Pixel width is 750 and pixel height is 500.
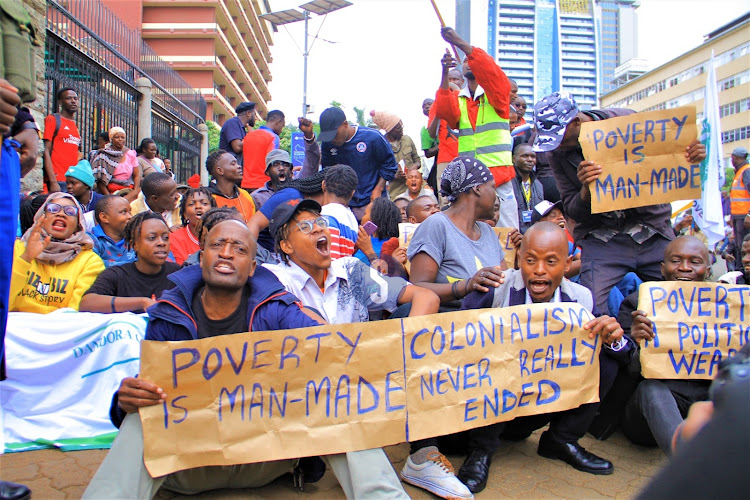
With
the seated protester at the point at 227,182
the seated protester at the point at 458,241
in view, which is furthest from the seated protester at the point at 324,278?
the seated protester at the point at 227,182

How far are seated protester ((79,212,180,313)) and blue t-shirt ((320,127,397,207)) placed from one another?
101 inches

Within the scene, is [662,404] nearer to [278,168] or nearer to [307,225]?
[307,225]

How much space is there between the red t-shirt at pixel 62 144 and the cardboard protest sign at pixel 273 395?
22.2 ft

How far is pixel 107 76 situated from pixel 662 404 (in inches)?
480

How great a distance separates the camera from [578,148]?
13.8 ft

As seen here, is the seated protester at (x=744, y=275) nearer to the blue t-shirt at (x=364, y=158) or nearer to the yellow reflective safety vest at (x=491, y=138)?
the yellow reflective safety vest at (x=491, y=138)

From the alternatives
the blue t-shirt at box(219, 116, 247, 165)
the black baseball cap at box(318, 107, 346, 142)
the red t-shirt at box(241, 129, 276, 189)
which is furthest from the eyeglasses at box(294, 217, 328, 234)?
the blue t-shirt at box(219, 116, 247, 165)

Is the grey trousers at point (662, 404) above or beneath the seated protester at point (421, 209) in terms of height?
beneath

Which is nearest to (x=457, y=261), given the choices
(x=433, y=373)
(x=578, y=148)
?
(x=433, y=373)

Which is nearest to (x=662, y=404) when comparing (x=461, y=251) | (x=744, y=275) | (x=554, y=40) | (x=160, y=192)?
(x=461, y=251)

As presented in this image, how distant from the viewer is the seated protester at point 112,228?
498cm

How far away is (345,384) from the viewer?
8.68ft

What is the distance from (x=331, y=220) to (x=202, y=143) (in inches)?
750

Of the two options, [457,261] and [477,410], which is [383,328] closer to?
[477,410]
